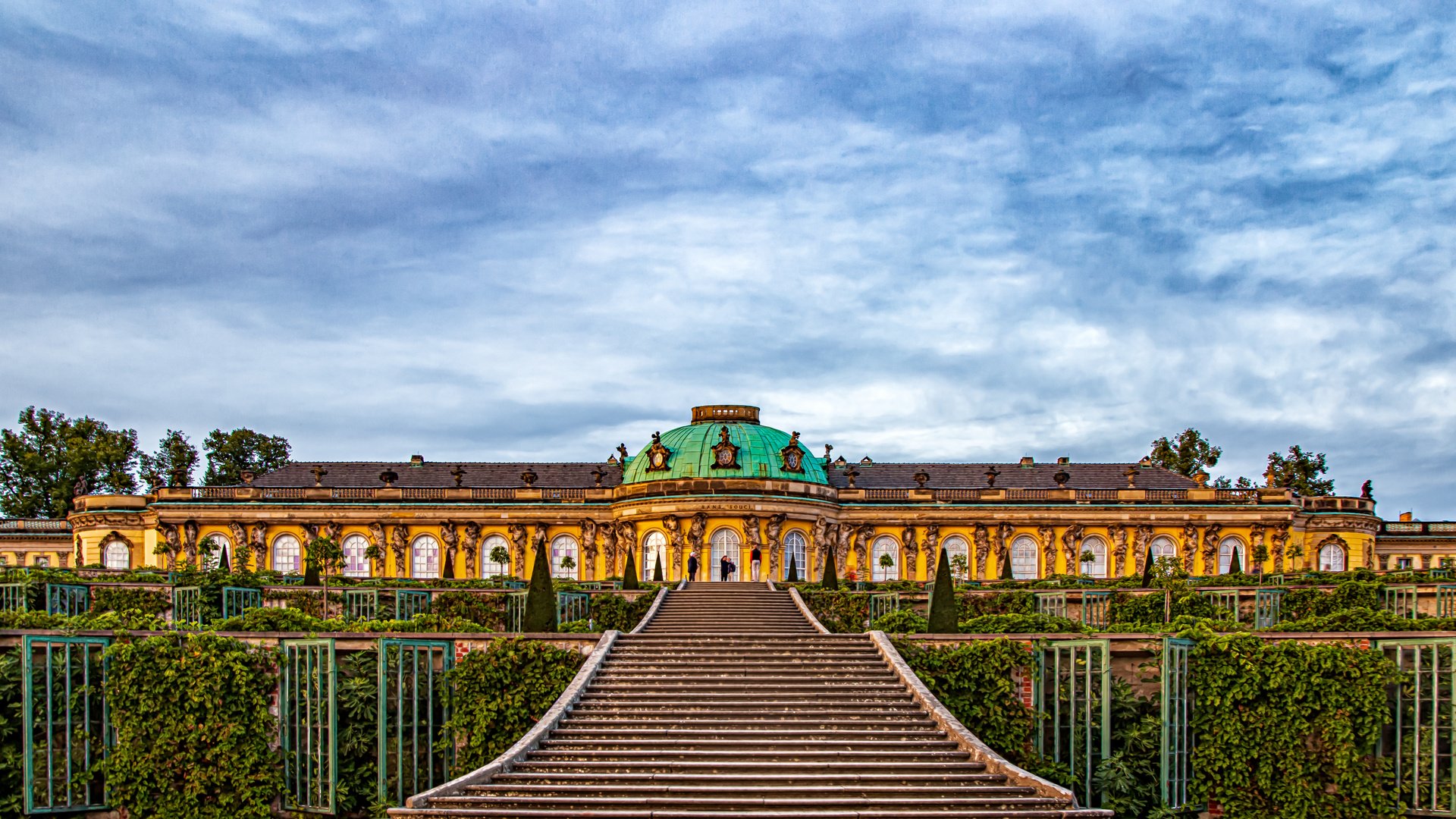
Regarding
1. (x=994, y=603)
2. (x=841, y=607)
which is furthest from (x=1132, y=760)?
(x=841, y=607)

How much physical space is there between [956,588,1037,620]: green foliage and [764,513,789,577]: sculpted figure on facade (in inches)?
650

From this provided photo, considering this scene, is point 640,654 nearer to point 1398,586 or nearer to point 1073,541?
point 1398,586

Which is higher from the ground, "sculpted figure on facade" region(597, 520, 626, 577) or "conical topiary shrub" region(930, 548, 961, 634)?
"conical topiary shrub" region(930, 548, 961, 634)

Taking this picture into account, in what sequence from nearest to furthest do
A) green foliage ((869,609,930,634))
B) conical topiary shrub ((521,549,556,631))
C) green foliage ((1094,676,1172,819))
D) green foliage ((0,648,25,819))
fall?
1. green foliage ((0,648,25,819))
2. green foliage ((1094,676,1172,819))
3. conical topiary shrub ((521,549,556,631))
4. green foliage ((869,609,930,634))

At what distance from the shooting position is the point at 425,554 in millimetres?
61406

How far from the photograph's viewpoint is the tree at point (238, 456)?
7400 cm

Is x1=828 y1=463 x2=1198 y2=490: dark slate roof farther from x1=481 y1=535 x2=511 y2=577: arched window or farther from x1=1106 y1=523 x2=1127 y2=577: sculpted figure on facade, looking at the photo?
x1=481 y1=535 x2=511 y2=577: arched window

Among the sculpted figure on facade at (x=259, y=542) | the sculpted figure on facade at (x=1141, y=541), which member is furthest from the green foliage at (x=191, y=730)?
the sculpted figure on facade at (x=1141, y=541)

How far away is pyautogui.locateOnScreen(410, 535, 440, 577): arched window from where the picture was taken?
6116cm

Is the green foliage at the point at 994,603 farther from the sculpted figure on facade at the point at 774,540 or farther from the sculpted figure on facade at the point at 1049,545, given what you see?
the sculpted figure on facade at the point at 1049,545

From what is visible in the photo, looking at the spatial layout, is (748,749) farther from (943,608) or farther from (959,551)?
(959,551)

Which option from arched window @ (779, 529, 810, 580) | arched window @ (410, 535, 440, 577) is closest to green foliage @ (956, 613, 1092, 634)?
arched window @ (779, 529, 810, 580)

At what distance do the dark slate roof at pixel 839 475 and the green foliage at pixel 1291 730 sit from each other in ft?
133

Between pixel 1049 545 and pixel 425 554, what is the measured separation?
3048 centimetres
